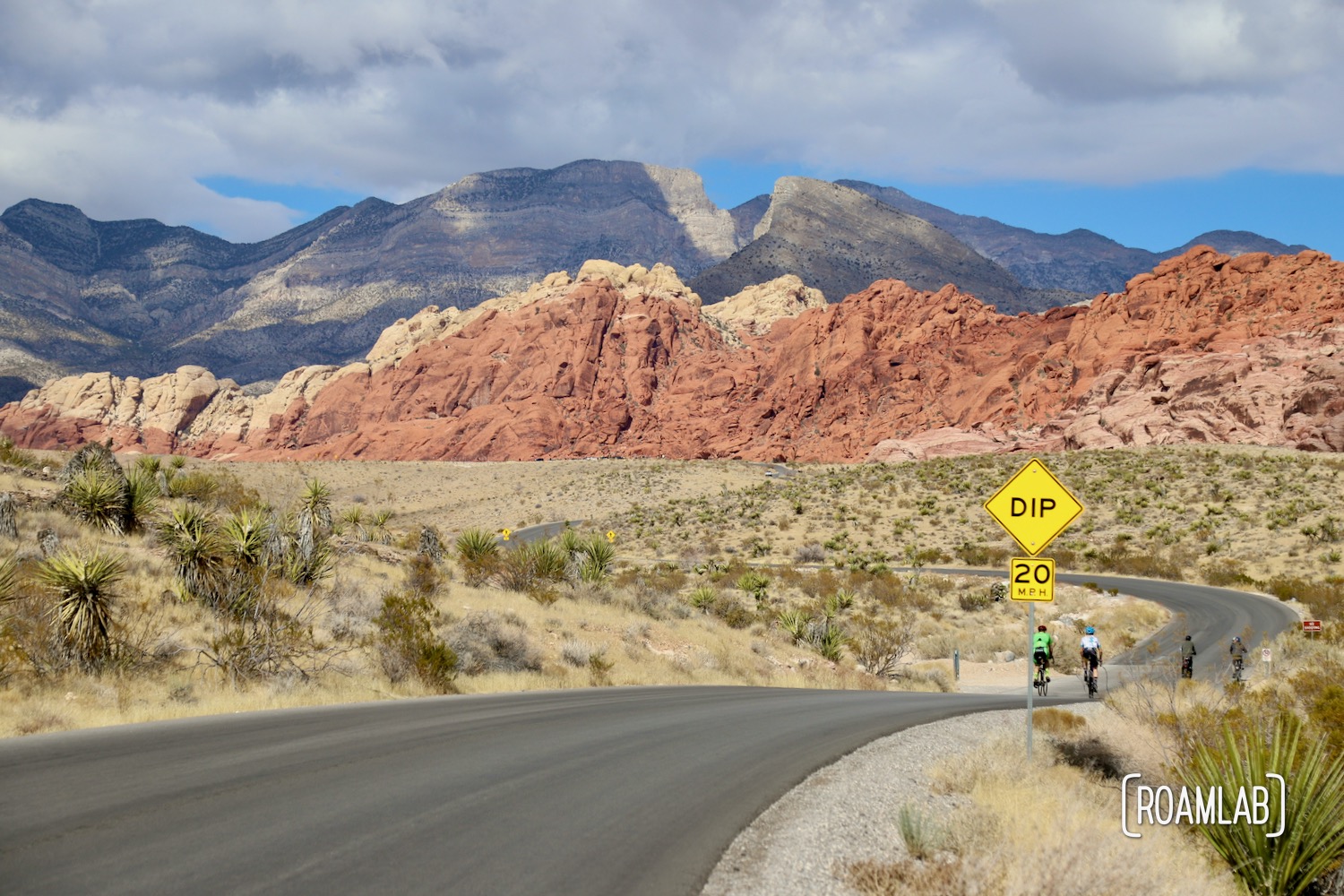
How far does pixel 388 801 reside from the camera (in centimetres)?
719

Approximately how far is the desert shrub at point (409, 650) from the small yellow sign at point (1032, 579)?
10.2 meters

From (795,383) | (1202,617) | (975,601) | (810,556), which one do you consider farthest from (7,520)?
(795,383)

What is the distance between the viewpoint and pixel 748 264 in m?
198

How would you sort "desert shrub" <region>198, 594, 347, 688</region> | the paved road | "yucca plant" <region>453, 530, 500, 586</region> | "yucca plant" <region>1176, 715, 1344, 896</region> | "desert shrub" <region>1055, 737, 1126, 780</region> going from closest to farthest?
1. "yucca plant" <region>1176, 715, 1344, 896</region>
2. "desert shrub" <region>1055, 737, 1126, 780</region>
3. "desert shrub" <region>198, 594, 347, 688</region>
4. the paved road
5. "yucca plant" <region>453, 530, 500, 586</region>

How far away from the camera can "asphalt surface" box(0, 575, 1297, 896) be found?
5.53 metres

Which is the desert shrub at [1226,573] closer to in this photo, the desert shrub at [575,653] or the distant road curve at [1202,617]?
the distant road curve at [1202,617]

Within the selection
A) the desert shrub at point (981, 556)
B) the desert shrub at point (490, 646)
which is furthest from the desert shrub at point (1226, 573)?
the desert shrub at point (490, 646)

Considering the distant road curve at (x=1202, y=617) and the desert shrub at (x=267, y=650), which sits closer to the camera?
the desert shrub at (x=267, y=650)

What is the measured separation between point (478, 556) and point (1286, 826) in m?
23.9

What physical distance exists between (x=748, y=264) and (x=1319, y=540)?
16141 centimetres

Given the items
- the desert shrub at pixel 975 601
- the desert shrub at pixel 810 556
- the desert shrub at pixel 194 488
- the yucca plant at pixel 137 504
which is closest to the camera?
the yucca plant at pixel 137 504

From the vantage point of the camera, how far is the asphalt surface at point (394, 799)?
5527 millimetres

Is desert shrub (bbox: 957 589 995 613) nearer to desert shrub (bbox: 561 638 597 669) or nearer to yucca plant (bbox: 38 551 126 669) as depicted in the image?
desert shrub (bbox: 561 638 597 669)

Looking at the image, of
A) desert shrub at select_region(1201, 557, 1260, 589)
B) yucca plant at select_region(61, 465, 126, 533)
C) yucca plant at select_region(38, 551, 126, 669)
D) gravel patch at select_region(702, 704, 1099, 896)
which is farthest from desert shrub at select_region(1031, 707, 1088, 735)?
desert shrub at select_region(1201, 557, 1260, 589)
